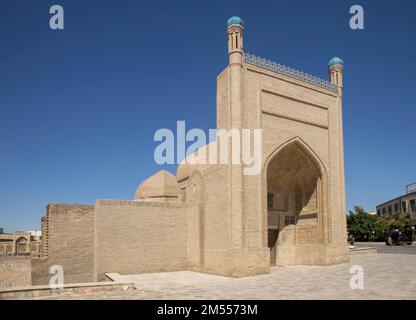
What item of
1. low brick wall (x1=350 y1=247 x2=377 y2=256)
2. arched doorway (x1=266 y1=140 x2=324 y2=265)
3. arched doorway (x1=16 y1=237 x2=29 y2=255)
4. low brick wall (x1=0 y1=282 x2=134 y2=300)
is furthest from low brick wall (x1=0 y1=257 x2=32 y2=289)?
arched doorway (x1=16 y1=237 x2=29 y2=255)

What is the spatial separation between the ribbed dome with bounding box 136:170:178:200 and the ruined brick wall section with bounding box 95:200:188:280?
5.75 metres

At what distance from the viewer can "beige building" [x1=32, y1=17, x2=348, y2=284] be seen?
12773mm

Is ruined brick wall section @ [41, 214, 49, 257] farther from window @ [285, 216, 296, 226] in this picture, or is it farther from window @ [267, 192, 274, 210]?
window @ [285, 216, 296, 226]

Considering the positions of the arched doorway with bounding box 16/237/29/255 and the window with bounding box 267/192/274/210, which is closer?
the window with bounding box 267/192/274/210

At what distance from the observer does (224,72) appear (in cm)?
1364

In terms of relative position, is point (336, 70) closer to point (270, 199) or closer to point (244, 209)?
point (270, 199)

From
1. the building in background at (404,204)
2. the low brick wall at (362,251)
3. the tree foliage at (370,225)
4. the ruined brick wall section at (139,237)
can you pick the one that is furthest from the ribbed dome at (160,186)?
the building in background at (404,204)

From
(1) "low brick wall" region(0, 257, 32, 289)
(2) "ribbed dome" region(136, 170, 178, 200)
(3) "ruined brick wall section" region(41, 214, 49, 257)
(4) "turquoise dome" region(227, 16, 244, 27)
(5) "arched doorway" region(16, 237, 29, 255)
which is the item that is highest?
(4) "turquoise dome" region(227, 16, 244, 27)

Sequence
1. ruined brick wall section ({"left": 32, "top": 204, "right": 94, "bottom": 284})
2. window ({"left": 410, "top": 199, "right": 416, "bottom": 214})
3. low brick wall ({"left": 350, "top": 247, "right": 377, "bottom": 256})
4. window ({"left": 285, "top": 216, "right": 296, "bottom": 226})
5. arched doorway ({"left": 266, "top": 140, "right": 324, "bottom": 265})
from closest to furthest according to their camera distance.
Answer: ruined brick wall section ({"left": 32, "top": 204, "right": 94, "bottom": 284}) < arched doorway ({"left": 266, "top": 140, "right": 324, "bottom": 265}) < window ({"left": 285, "top": 216, "right": 296, "bottom": 226}) < low brick wall ({"left": 350, "top": 247, "right": 377, "bottom": 256}) < window ({"left": 410, "top": 199, "right": 416, "bottom": 214})

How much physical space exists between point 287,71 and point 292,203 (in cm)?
595

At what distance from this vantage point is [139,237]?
1389 cm

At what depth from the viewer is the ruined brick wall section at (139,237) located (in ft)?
43.3
